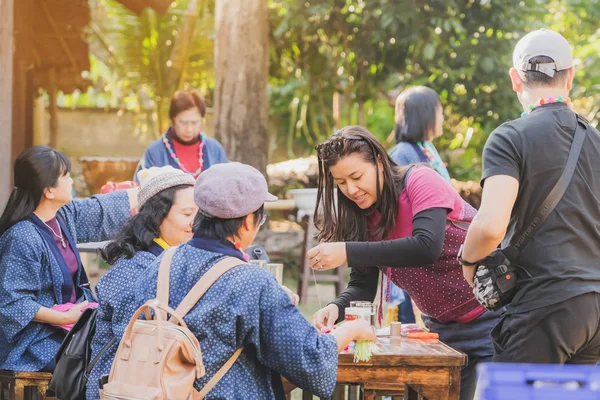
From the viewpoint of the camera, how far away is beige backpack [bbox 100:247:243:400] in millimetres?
2781

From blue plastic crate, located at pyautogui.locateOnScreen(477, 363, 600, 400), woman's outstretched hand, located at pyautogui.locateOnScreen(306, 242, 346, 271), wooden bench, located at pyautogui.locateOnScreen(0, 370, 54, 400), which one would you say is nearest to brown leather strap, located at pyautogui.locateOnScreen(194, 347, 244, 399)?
woman's outstretched hand, located at pyautogui.locateOnScreen(306, 242, 346, 271)

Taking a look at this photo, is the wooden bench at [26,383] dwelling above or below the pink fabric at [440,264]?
below

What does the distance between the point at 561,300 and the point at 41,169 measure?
2.59 meters

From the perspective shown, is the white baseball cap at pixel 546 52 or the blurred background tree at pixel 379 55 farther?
the blurred background tree at pixel 379 55

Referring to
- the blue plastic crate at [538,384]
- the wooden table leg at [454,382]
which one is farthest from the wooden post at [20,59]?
the blue plastic crate at [538,384]

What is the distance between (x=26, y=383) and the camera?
13.9 feet

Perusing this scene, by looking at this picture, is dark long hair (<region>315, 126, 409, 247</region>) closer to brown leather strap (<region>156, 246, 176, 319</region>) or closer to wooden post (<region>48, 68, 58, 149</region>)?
brown leather strap (<region>156, 246, 176, 319</region>)

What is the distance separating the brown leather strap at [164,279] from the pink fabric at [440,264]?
3.71 ft

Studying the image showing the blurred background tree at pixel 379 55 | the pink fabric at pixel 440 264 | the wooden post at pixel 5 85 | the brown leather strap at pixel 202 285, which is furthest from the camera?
the blurred background tree at pixel 379 55

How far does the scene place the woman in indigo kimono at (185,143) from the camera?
6.73 meters

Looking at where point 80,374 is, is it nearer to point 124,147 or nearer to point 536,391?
point 536,391

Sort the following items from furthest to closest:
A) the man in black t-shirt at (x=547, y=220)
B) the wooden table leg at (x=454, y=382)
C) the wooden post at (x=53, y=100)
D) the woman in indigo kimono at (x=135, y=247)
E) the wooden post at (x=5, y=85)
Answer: the wooden post at (x=53, y=100) < the wooden post at (x=5, y=85) < the wooden table leg at (x=454, y=382) < the woman in indigo kimono at (x=135, y=247) < the man in black t-shirt at (x=547, y=220)

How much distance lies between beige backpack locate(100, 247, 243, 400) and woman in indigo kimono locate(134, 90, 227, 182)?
390 centimetres

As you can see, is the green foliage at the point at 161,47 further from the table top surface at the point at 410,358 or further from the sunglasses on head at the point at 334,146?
the table top surface at the point at 410,358
